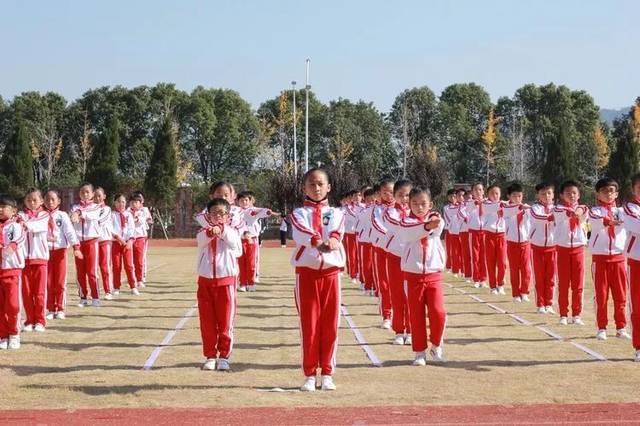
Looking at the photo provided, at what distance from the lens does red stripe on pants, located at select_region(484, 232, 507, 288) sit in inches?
672

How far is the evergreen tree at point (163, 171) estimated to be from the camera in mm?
51250

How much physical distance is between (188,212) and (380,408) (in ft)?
159

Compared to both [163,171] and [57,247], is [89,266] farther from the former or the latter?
[163,171]

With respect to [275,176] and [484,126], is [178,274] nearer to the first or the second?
[275,176]

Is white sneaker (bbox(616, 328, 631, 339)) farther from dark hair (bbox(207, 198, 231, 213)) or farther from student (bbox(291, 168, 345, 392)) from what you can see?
dark hair (bbox(207, 198, 231, 213))

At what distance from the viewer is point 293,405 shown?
719 centimetres

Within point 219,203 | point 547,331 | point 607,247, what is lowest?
point 547,331

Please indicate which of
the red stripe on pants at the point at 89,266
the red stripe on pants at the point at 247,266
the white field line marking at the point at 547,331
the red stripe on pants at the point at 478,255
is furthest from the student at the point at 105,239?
the red stripe on pants at the point at 478,255

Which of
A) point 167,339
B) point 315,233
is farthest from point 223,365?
point 167,339

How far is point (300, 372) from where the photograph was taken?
8.77m

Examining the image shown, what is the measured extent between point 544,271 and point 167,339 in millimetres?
6161

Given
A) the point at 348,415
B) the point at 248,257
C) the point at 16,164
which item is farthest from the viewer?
the point at 16,164

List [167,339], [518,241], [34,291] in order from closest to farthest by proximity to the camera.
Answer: [167,339] → [34,291] → [518,241]

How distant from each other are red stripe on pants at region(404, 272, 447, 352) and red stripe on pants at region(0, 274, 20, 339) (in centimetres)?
481
